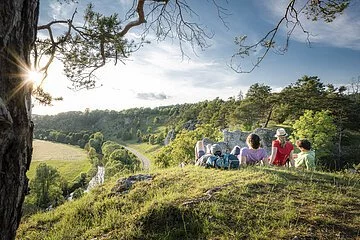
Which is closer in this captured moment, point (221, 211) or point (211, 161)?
point (221, 211)

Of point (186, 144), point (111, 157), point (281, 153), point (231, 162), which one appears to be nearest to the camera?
point (231, 162)

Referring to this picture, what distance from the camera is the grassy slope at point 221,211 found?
4.25m

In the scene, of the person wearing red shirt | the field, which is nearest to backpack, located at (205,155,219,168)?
the person wearing red shirt

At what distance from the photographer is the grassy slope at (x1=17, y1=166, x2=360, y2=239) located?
13.9 feet

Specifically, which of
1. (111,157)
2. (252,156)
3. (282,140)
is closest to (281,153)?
(282,140)

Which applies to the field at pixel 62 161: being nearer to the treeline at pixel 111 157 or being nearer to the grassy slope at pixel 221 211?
the treeline at pixel 111 157

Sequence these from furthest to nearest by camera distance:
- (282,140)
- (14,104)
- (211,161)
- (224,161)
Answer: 1. (282,140)
2. (211,161)
3. (224,161)
4. (14,104)

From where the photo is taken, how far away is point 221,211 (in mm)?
4844

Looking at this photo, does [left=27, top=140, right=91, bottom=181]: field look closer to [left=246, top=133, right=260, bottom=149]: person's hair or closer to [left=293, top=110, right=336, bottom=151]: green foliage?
[left=293, top=110, right=336, bottom=151]: green foliage

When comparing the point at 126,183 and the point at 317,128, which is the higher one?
the point at 317,128

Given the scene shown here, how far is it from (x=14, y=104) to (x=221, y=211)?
374 cm

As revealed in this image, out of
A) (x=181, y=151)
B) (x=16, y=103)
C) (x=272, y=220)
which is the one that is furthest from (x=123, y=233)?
(x=181, y=151)

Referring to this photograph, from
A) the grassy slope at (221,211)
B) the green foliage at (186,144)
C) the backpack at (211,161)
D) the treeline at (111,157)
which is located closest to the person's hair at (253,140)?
the backpack at (211,161)

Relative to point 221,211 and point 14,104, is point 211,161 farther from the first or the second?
point 14,104
